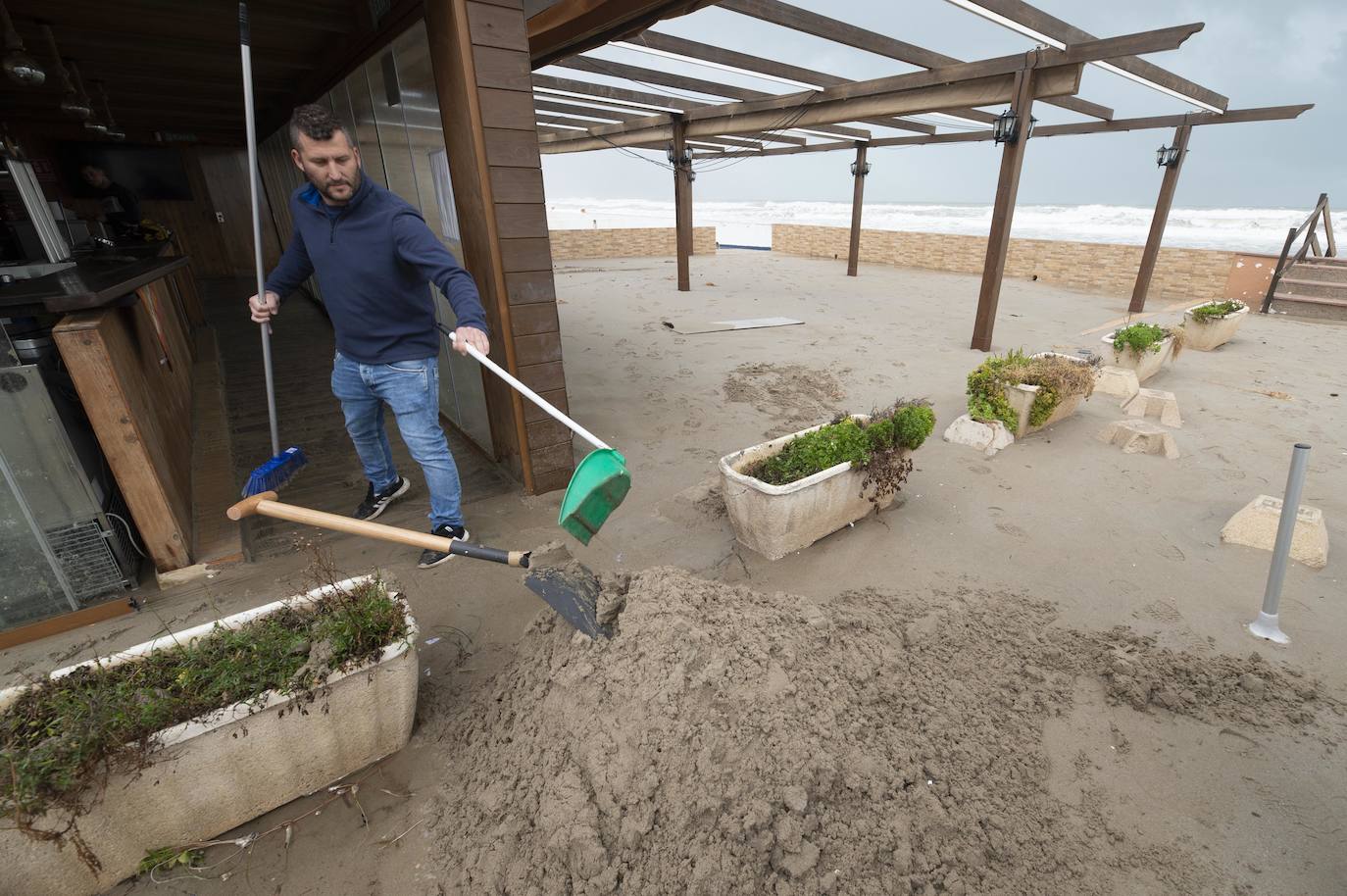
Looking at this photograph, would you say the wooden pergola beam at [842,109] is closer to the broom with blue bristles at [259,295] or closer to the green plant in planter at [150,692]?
the broom with blue bristles at [259,295]

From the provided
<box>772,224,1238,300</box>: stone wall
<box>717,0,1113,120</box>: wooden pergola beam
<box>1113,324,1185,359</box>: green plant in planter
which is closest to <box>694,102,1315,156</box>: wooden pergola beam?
<box>772,224,1238,300</box>: stone wall

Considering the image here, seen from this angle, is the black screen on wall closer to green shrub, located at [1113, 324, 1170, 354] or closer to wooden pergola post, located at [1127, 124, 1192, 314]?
green shrub, located at [1113, 324, 1170, 354]

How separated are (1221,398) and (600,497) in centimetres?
745

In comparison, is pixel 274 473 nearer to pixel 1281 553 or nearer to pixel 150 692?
pixel 150 692

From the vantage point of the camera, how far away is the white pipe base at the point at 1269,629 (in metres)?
2.77

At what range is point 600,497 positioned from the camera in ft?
7.12

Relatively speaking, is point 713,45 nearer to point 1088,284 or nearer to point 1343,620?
point 1343,620

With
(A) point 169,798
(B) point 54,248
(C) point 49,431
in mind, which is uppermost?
(B) point 54,248

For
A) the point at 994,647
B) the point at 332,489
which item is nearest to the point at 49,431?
the point at 332,489

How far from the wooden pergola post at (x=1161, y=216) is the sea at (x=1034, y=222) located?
10047 mm

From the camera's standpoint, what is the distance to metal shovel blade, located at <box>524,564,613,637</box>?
218 cm

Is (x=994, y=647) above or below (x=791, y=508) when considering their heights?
below

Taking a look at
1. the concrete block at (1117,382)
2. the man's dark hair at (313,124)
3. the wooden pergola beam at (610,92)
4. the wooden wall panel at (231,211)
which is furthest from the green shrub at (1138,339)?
the wooden wall panel at (231,211)

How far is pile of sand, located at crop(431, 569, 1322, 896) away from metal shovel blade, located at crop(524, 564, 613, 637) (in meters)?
0.06
